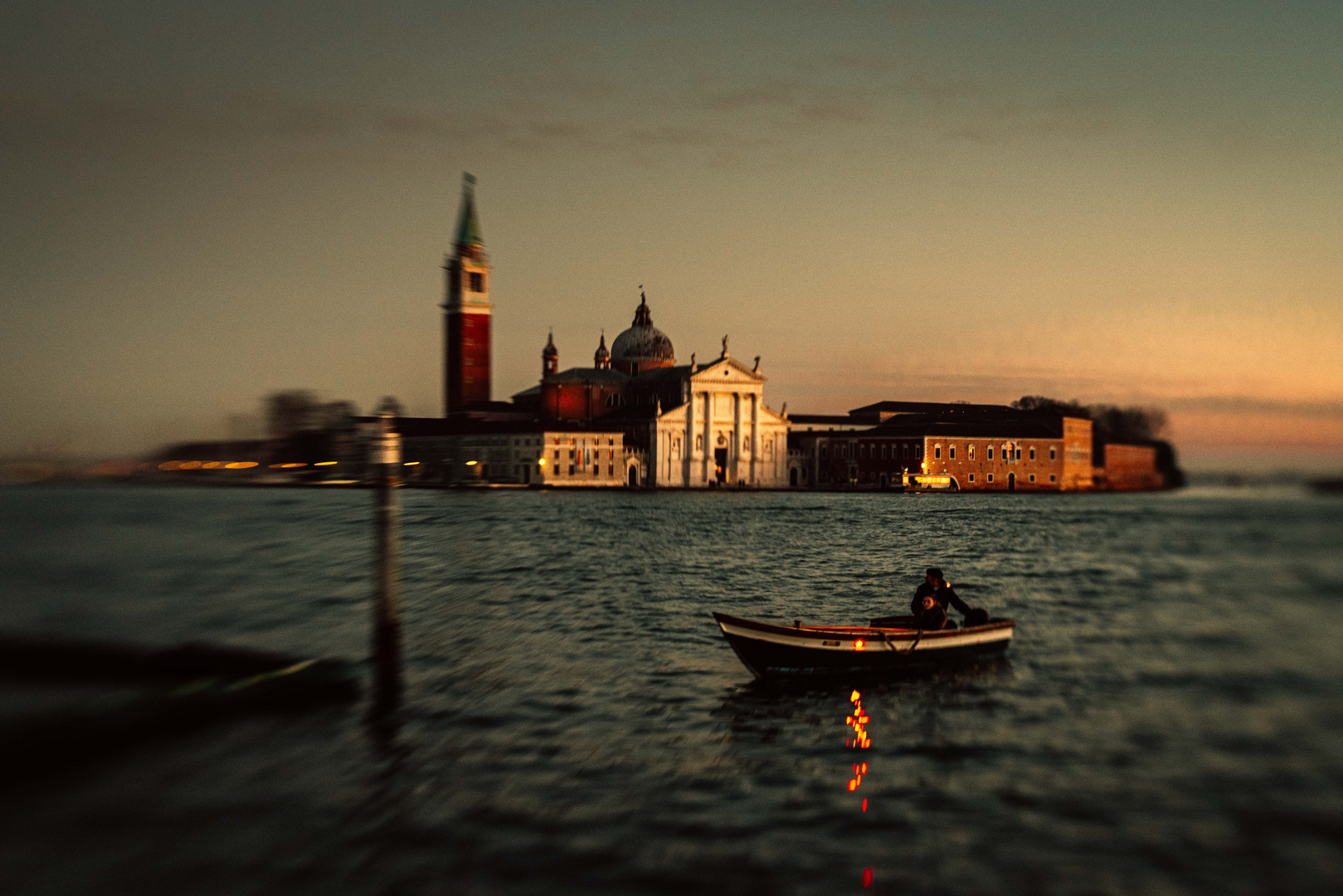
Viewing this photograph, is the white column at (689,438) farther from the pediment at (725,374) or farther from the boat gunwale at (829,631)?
the boat gunwale at (829,631)

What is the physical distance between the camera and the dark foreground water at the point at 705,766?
9078 mm

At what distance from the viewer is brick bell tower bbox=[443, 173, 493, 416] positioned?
11956 centimetres

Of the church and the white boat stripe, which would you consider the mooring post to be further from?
the church

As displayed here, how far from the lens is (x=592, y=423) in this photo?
379 ft

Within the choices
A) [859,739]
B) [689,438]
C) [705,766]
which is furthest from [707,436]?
[705,766]

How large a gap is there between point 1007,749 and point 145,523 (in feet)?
260

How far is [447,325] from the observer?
121375mm

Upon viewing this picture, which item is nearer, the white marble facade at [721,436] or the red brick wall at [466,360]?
the white marble facade at [721,436]

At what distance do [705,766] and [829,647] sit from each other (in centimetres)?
419

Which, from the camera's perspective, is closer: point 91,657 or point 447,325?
point 91,657

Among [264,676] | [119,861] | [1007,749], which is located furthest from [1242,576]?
[119,861]

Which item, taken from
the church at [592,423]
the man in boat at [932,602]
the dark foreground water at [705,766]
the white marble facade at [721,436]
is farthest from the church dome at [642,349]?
the man in boat at [932,602]

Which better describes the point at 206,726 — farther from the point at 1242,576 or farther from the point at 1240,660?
the point at 1242,576

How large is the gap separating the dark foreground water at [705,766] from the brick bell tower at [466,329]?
295 ft
